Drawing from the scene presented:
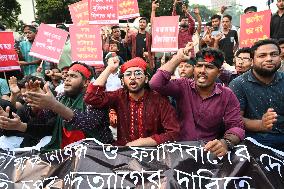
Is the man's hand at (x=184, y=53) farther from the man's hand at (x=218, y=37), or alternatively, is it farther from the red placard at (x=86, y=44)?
the man's hand at (x=218, y=37)

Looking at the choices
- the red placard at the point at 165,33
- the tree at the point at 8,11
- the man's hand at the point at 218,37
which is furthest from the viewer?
the tree at the point at 8,11

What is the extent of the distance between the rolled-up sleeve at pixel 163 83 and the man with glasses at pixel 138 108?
6.3 inches

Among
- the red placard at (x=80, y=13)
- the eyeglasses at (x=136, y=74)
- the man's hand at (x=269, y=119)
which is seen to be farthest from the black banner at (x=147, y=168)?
the red placard at (x=80, y=13)

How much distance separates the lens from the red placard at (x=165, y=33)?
806cm

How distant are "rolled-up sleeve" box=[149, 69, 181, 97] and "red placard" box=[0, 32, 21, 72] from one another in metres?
4.13

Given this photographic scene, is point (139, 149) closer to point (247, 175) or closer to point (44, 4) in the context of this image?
point (247, 175)

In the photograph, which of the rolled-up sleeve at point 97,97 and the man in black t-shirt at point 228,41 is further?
the man in black t-shirt at point 228,41

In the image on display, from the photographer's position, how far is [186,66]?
19.9 feet

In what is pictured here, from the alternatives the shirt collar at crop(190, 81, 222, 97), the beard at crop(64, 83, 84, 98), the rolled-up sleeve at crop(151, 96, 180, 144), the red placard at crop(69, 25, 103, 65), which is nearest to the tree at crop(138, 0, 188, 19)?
the red placard at crop(69, 25, 103, 65)

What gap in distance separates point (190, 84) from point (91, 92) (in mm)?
1052

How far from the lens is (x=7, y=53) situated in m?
7.54

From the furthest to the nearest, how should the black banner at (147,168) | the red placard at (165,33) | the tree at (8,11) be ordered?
the tree at (8,11), the red placard at (165,33), the black banner at (147,168)

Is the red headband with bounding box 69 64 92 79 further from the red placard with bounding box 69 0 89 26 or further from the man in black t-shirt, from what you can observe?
the man in black t-shirt

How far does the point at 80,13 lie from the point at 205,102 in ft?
18.3
